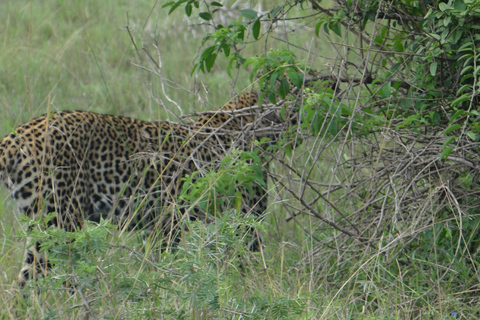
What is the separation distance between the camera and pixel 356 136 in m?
3.24

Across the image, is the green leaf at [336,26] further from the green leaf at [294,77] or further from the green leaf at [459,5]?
the green leaf at [459,5]

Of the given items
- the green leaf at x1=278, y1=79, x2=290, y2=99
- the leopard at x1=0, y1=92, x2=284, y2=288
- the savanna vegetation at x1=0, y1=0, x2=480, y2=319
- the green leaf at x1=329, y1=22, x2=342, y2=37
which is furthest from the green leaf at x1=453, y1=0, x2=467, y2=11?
the leopard at x1=0, y1=92, x2=284, y2=288

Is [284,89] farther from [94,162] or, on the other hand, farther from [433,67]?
[94,162]

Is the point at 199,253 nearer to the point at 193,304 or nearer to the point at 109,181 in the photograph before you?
the point at 193,304

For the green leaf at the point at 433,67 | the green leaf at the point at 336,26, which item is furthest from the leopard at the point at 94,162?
the green leaf at the point at 433,67

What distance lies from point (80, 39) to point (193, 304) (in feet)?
20.2

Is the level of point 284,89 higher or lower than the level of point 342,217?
higher

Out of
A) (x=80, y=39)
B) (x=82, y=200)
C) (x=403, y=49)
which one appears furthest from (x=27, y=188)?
(x=80, y=39)

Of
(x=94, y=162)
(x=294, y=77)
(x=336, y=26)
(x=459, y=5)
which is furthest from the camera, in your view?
(x=94, y=162)

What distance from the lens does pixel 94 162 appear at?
164 inches

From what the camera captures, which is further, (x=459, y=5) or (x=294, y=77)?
(x=294, y=77)

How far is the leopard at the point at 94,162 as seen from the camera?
373 centimetres

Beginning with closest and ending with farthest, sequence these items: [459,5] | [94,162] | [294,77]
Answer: [459,5], [294,77], [94,162]

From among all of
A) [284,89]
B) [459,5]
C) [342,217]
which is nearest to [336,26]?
[284,89]
